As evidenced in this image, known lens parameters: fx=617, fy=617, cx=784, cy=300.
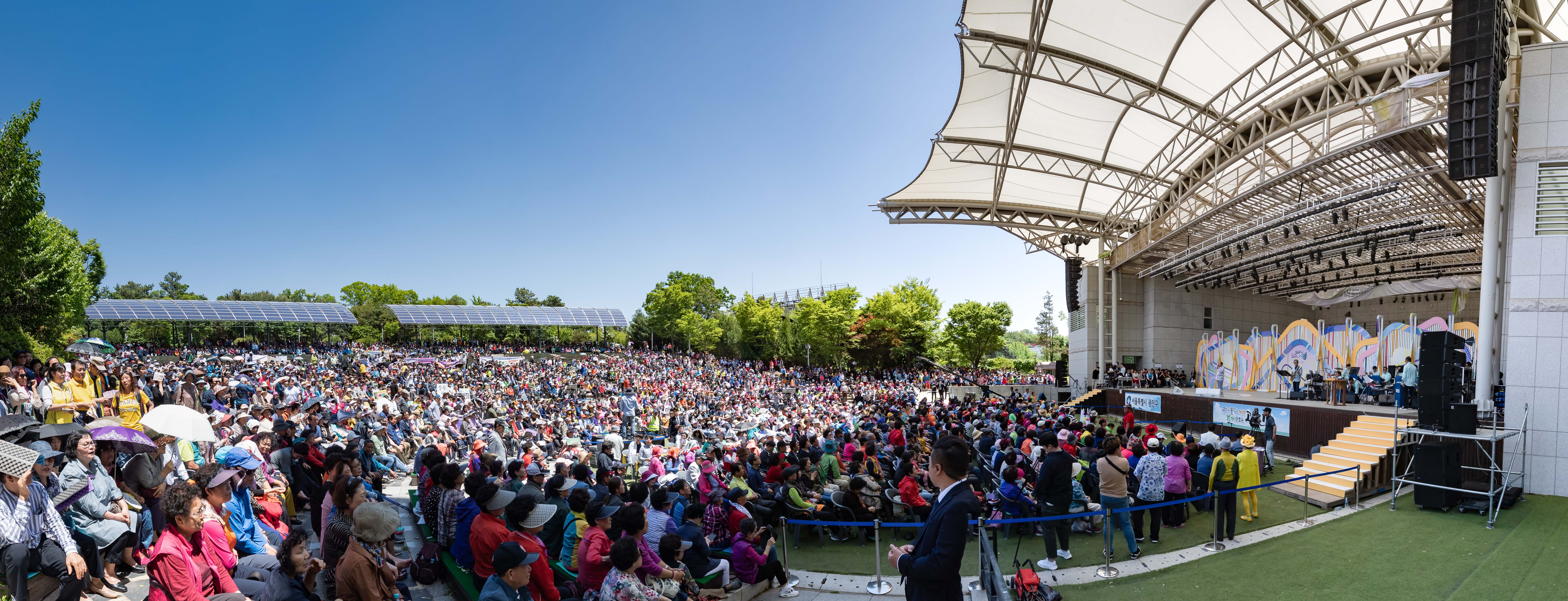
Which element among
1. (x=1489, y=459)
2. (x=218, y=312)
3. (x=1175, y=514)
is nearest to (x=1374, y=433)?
(x=1489, y=459)

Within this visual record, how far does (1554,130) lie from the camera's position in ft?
29.5

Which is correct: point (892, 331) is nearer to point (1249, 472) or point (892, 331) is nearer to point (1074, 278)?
point (1074, 278)

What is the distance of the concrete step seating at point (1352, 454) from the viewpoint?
9180 mm

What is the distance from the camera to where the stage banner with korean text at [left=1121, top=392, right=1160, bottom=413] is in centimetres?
1975

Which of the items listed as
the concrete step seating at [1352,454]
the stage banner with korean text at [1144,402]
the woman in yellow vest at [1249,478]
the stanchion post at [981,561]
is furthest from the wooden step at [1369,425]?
the stanchion post at [981,561]

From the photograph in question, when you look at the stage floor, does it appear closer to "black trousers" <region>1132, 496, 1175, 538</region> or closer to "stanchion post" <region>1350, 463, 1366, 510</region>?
"stanchion post" <region>1350, 463, 1366, 510</region>

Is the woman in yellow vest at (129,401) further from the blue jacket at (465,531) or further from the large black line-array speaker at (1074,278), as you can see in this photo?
the large black line-array speaker at (1074,278)

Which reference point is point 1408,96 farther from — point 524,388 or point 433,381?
point 433,381

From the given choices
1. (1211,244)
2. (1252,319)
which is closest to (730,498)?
(1211,244)

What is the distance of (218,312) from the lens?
44.9 m

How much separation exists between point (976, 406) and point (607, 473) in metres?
14.4

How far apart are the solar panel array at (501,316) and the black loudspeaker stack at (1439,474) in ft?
169

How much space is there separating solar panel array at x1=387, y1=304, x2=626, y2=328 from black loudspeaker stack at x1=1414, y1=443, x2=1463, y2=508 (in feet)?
169

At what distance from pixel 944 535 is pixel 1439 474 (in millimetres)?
9037
